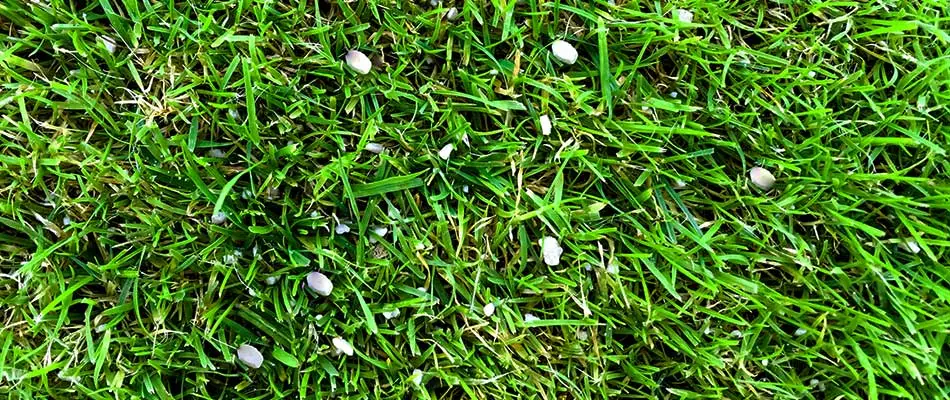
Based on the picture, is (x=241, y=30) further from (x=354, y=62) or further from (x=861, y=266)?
(x=861, y=266)

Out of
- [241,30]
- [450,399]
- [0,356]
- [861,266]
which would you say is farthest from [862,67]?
[0,356]

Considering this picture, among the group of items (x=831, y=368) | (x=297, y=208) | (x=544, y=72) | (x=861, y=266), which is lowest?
(x=831, y=368)

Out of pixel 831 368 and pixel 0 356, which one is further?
pixel 831 368

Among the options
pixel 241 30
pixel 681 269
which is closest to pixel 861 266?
pixel 681 269

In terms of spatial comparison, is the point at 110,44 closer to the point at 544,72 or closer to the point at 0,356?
the point at 0,356

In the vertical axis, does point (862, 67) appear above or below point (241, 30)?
below

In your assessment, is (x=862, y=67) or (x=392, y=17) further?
(x=862, y=67)
